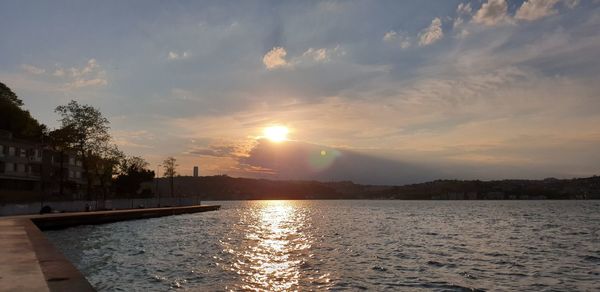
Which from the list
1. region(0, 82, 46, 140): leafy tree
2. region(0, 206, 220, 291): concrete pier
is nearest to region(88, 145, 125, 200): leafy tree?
region(0, 82, 46, 140): leafy tree

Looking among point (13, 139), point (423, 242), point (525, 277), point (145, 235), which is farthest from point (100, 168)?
point (525, 277)

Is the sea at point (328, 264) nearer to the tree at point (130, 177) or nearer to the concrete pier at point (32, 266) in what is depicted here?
the concrete pier at point (32, 266)

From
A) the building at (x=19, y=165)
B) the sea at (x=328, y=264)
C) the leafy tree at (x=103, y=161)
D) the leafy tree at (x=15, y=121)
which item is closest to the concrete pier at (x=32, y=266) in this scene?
the sea at (x=328, y=264)

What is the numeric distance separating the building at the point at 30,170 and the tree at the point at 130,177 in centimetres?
1311

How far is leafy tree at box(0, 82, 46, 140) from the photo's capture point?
10550 centimetres

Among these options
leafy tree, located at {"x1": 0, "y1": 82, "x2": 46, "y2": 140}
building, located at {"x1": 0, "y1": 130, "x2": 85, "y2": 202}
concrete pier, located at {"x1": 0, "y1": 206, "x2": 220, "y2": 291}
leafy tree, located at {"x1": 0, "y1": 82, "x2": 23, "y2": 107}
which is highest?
leafy tree, located at {"x1": 0, "y1": 82, "x2": 23, "y2": 107}

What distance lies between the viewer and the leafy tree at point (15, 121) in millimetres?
105500

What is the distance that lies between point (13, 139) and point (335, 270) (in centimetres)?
9095

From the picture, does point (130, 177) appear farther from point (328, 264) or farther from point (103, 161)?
point (328, 264)

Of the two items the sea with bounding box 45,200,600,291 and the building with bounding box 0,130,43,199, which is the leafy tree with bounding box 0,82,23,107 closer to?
the building with bounding box 0,130,43,199

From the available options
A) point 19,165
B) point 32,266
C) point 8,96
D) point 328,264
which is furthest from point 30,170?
point 32,266

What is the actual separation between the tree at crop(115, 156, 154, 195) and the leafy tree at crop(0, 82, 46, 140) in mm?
23335

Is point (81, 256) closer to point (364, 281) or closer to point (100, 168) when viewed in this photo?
point (364, 281)

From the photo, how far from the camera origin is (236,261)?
28938 mm
